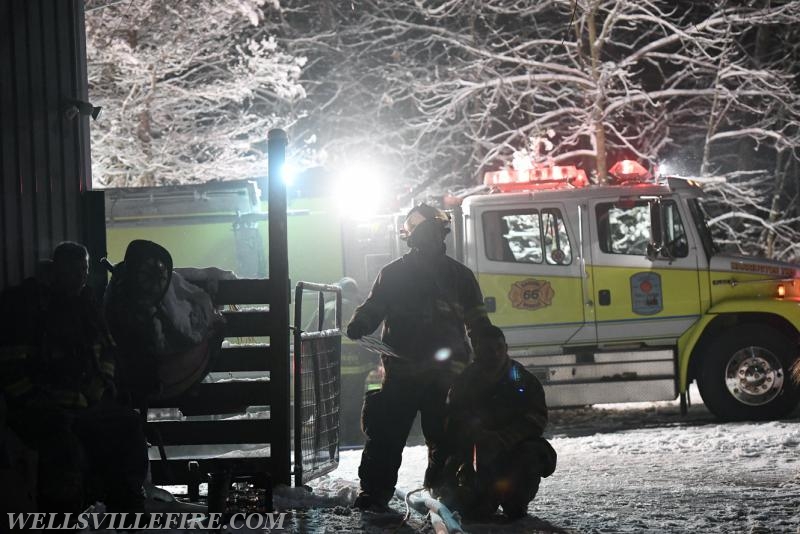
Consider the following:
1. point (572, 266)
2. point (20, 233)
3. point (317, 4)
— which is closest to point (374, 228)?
point (572, 266)

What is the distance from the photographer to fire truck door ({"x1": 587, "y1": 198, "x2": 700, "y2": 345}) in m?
11.0

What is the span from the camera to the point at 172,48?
668 inches

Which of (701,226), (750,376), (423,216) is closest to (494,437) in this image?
(423,216)

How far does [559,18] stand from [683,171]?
3543 mm

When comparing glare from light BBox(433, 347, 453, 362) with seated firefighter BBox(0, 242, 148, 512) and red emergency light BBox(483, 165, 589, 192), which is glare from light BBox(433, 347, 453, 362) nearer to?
seated firefighter BBox(0, 242, 148, 512)

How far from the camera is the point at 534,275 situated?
36.7 ft

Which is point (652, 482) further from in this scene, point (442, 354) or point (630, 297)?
point (630, 297)

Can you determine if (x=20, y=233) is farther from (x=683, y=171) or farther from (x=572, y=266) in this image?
(x=683, y=171)

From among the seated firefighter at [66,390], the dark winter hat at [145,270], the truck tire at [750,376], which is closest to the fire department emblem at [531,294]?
the truck tire at [750,376]

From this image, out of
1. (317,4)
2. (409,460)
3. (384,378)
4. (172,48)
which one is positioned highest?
(317,4)

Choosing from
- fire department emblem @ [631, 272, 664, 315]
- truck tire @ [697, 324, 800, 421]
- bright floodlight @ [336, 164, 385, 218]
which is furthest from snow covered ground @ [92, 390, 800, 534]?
bright floodlight @ [336, 164, 385, 218]

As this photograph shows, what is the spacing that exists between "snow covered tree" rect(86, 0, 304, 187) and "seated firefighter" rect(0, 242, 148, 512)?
11.0 meters

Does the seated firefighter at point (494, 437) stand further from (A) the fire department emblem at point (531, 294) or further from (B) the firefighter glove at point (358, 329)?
(A) the fire department emblem at point (531, 294)

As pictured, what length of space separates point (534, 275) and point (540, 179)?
1115mm
